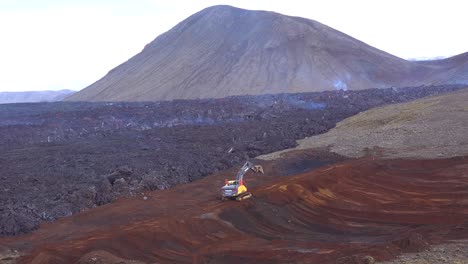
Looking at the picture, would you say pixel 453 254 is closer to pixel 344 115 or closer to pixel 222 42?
pixel 344 115

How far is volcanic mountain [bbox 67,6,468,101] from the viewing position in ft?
250

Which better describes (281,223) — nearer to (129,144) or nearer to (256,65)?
(129,144)

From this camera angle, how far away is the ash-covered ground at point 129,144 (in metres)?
17.6

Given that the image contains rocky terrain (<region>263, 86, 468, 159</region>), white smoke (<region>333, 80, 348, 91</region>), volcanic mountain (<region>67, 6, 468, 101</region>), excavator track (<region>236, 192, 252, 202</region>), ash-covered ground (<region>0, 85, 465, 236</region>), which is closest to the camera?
excavator track (<region>236, 192, 252, 202</region>)

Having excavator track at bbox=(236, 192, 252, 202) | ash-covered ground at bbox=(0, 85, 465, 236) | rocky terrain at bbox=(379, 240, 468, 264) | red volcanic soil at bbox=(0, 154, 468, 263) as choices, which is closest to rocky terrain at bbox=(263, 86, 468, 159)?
ash-covered ground at bbox=(0, 85, 465, 236)

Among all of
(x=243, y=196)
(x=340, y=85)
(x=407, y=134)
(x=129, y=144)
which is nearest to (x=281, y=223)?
(x=243, y=196)

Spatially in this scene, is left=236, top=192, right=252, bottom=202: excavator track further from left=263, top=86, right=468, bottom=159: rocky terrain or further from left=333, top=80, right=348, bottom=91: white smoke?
left=333, top=80, right=348, bottom=91: white smoke

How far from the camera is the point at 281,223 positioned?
14125 millimetres

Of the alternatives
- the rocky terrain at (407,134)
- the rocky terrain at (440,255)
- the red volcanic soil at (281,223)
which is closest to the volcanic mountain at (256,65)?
the rocky terrain at (407,134)

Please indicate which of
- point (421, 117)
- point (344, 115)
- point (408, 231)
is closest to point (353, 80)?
point (344, 115)

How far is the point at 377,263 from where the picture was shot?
976 centimetres

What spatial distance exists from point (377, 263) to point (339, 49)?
79.6 m

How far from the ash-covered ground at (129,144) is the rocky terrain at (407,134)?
2.16 metres

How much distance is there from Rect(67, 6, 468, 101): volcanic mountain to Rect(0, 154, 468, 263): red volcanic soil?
55.5 meters
